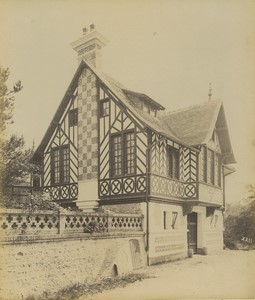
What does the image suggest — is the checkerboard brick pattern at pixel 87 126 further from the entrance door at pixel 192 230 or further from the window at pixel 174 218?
the entrance door at pixel 192 230

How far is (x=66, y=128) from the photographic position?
1877 centimetres

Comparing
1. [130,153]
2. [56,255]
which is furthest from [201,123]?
[56,255]

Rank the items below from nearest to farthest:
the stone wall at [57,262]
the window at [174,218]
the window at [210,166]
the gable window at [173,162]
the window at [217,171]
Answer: the stone wall at [57,262], the window at [174,218], the gable window at [173,162], the window at [210,166], the window at [217,171]

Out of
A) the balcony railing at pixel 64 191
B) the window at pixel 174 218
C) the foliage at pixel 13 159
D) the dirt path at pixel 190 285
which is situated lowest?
the dirt path at pixel 190 285

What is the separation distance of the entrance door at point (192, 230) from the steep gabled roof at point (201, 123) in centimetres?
400

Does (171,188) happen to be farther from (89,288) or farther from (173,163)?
(89,288)

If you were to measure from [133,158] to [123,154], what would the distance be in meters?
0.50

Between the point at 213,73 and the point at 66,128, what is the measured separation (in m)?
7.97

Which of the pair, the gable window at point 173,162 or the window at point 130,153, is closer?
the window at point 130,153

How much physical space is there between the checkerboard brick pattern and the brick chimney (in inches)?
24.7

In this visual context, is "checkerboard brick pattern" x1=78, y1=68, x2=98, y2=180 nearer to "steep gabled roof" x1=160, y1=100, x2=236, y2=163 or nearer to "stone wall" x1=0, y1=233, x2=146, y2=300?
"steep gabled roof" x1=160, y1=100, x2=236, y2=163

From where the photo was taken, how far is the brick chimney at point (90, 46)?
57.2ft

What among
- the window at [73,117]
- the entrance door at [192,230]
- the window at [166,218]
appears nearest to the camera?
the window at [166,218]

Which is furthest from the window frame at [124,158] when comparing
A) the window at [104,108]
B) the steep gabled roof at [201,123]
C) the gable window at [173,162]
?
the steep gabled roof at [201,123]
